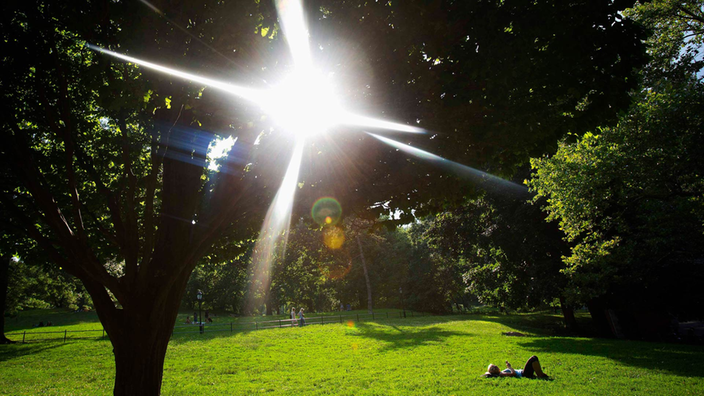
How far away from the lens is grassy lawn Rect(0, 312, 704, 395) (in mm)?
10680

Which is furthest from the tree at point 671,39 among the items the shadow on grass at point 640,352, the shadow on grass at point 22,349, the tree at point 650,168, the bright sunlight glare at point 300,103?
the shadow on grass at point 22,349

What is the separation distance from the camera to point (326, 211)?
23.8ft

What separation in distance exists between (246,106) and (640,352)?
18644 mm

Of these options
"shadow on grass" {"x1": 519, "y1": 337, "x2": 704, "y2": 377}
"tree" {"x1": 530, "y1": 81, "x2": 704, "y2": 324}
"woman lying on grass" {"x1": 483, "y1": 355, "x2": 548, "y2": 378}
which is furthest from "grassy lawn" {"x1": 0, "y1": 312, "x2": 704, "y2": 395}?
"tree" {"x1": 530, "y1": 81, "x2": 704, "y2": 324}

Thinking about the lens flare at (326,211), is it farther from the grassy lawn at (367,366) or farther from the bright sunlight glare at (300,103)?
the grassy lawn at (367,366)

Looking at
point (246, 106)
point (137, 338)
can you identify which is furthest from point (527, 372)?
point (246, 106)

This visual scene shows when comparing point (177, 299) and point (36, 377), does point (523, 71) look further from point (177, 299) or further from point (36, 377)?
point (36, 377)

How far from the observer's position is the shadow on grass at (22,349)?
59.8ft

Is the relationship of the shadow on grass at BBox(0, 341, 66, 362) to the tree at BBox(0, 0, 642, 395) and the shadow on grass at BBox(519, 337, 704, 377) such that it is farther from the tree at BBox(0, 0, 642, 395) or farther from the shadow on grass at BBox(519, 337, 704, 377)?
the shadow on grass at BBox(519, 337, 704, 377)

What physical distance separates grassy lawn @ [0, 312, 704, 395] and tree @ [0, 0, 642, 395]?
664 centimetres

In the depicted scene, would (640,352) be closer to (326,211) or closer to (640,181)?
(640,181)

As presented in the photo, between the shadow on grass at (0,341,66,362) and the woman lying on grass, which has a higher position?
the shadow on grass at (0,341,66,362)

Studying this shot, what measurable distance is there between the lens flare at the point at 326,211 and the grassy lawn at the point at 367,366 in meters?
5.76

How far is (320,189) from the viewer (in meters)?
6.63
